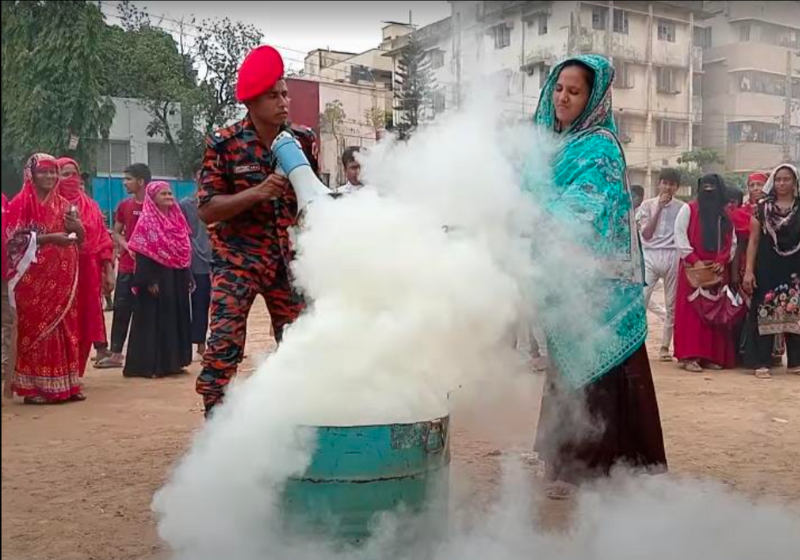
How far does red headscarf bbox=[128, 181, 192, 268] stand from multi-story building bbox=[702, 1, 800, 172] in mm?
4372

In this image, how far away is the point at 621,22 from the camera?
7016 millimetres

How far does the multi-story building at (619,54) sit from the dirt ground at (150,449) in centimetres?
123

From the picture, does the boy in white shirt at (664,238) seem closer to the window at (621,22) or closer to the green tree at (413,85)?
the window at (621,22)

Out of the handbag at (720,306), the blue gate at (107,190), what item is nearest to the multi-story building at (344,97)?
the handbag at (720,306)

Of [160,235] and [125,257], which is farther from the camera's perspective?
[125,257]

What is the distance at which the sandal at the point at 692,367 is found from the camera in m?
7.36

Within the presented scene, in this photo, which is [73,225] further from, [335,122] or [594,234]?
[594,234]

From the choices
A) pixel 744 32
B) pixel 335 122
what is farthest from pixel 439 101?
pixel 744 32

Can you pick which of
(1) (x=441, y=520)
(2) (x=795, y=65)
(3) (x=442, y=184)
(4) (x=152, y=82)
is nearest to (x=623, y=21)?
(2) (x=795, y=65)

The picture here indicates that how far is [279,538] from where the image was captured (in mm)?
2529

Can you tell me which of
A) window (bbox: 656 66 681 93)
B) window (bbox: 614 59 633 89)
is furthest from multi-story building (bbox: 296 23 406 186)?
window (bbox: 656 66 681 93)

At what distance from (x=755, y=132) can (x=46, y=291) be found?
5.21 metres

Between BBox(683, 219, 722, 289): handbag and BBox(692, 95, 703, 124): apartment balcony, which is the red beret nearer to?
BBox(692, 95, 703, 124): apartment balcony

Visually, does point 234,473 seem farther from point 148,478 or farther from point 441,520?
point 148,478
